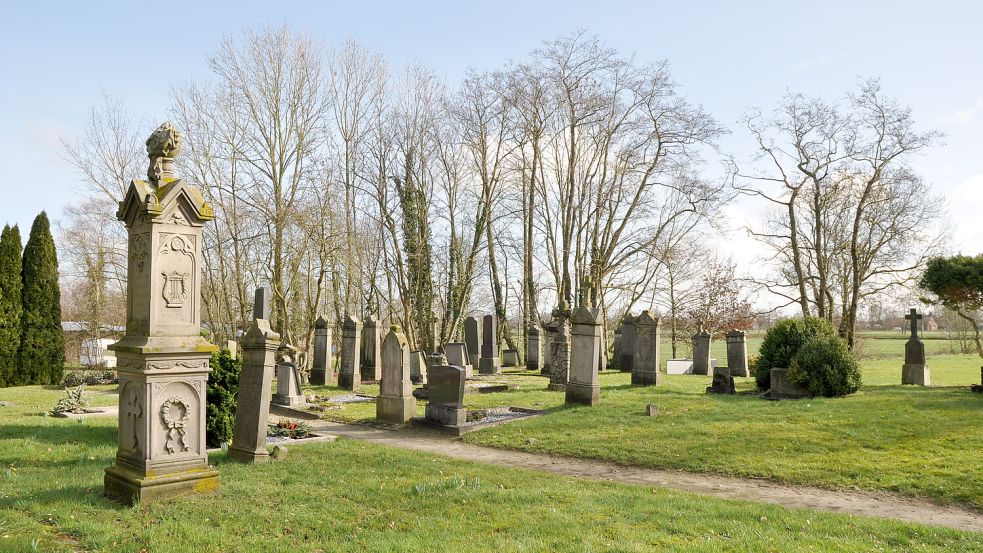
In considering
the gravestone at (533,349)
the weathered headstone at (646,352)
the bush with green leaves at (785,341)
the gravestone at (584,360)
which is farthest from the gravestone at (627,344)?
the gravestone at (584,360)

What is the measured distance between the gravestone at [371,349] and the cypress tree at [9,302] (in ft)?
40.2

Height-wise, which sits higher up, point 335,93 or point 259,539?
point 335,93

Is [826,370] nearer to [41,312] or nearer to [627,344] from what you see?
[627,344]

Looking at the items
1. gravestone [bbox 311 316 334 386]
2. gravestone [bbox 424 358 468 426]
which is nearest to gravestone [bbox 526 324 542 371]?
gravestone [bbox 311 316 334 386]

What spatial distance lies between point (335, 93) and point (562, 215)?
11308mm

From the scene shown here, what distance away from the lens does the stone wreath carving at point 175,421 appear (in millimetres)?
6270

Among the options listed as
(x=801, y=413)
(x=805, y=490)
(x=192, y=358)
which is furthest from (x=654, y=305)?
(x=192, y=358)

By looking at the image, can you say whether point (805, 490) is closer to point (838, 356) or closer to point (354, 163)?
point (838, 356)

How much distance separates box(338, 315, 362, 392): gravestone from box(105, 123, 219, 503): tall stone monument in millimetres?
12988

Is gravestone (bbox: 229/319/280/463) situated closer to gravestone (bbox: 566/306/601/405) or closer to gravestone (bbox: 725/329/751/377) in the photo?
gravestone (bbox: 566/306/601/405)

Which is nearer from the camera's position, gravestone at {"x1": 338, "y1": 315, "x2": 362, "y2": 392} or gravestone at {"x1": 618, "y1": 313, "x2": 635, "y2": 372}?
gravestone at {"x1": 338, "y1": 315, "x2": 362, "y2": 392}

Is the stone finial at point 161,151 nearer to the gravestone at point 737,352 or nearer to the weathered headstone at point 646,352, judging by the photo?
the weathered headstone at point 646,352

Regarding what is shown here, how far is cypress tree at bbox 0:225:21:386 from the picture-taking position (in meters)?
22.4

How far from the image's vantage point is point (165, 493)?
6.17 m
